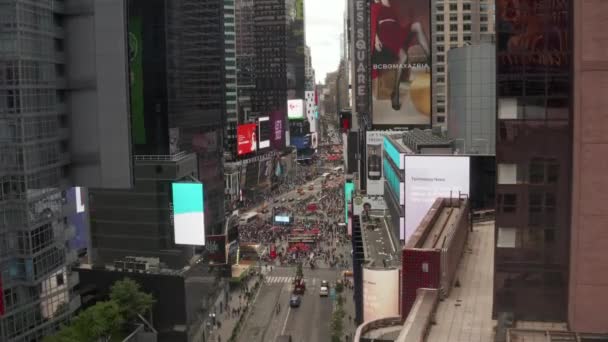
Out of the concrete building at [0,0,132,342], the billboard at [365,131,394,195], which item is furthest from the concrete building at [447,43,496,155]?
the concrete building at [0,0,132,342]

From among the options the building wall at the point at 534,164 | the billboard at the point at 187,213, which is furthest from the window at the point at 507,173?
the billboard at the point at 187,213

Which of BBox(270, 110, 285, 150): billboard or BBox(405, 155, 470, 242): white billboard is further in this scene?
BBox(270, 110, 285, 150): billboard

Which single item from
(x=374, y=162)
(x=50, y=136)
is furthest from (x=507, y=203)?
(x=374, y=162)

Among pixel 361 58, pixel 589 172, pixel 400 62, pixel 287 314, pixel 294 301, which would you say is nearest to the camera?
pixel 589 172

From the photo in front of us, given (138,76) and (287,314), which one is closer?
(138,76)

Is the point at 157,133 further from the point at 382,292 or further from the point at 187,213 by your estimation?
the point at 382,292

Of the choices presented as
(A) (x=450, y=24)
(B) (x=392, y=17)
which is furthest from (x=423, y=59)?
(A) (x=450, y=24)

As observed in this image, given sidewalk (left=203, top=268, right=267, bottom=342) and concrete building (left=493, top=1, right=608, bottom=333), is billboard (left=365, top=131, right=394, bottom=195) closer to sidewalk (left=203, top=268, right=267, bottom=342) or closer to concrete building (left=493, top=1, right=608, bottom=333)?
sidewalk (left=203, top=268, right=267, bottom=342)

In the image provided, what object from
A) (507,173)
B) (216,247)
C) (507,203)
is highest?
(507,173)
